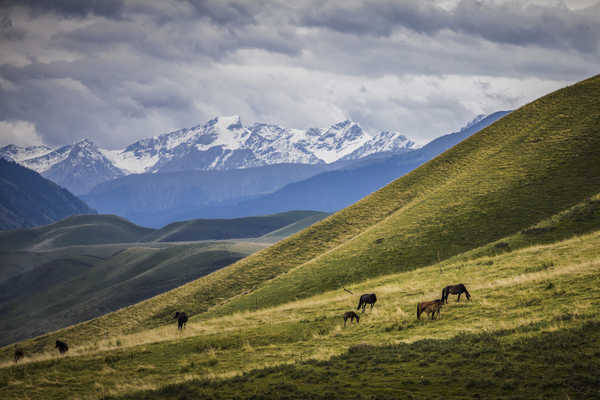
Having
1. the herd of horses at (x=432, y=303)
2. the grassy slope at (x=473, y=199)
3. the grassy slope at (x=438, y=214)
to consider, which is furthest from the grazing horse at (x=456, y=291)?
the grassy slope at (x=438, y=214)

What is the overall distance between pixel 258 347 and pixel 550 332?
15222 millimetres

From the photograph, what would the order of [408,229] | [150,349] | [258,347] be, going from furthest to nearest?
1. [408,229]
2. [150,349]
3. [258,347]

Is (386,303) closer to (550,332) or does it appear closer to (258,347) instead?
(258,347)

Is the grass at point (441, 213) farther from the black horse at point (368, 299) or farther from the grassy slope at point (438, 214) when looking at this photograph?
the black horse at point (368, 299)

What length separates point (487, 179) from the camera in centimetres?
6900

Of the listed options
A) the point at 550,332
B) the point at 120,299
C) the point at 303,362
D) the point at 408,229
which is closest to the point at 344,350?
the point at 303,362

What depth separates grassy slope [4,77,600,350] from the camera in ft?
182

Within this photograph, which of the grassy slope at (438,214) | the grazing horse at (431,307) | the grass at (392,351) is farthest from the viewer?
the grassy slope at (438,214)

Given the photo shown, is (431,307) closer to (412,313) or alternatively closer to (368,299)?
(412,313)

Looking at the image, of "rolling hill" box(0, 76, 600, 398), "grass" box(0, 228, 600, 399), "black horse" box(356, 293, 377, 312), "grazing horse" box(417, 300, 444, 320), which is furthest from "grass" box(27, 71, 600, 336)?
"grazing horse" box(417, 300, 444, 320)

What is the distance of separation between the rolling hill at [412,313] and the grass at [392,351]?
10cm

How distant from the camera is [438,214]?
209ft

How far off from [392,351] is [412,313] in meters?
6.89

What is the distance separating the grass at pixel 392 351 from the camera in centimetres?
1617
